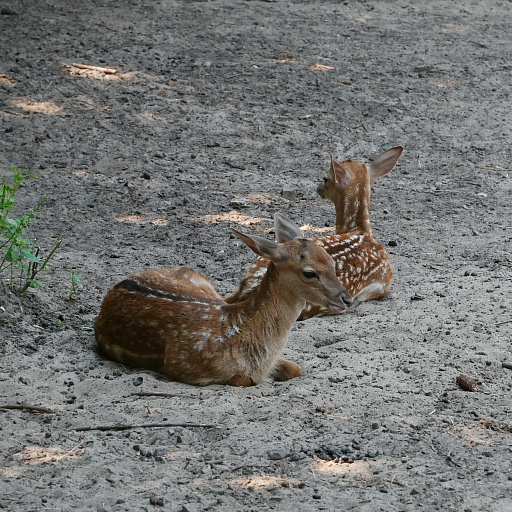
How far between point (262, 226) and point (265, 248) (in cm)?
253

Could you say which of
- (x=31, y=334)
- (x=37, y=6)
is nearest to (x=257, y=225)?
(x=31, y=334)

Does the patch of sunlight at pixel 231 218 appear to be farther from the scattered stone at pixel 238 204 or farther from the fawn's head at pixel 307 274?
the fawn's head at pixel 307 274

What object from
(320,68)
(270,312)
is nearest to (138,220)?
(270,312)

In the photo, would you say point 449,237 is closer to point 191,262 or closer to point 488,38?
point 191,262

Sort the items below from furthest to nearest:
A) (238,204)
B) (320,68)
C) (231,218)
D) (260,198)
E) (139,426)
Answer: (320,68), (260,198), (238,204), (231,218), (139,426)

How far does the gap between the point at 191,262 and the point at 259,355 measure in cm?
194

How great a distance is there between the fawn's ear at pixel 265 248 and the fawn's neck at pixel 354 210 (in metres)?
2.09

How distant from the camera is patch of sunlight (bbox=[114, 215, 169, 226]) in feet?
25.6

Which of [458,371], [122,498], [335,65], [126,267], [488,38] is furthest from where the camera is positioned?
[488,38]

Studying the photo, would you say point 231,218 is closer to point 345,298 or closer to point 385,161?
point 385,161

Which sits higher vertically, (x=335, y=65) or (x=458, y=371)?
(x=335, y=65)

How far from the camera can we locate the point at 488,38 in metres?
12.4

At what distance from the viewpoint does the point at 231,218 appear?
802cm

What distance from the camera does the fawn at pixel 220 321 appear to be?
206 inches
